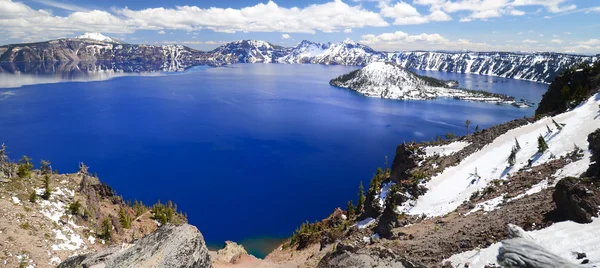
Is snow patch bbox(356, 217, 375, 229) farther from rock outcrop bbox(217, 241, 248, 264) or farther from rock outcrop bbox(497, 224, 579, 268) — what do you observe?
rock outcrop bbox(497, 224, 579, 268)

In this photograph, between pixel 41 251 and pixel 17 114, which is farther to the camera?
pixel 17 114

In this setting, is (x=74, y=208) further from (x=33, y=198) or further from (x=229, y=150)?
(x=229, y=150)

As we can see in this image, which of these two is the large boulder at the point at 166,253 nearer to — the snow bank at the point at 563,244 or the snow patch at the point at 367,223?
the snow bank at the point at 563,244

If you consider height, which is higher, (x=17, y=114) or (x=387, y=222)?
(x=387, y=222)

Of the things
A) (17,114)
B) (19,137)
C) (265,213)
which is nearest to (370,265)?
(265,213)

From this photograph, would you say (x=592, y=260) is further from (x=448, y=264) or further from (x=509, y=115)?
(x=509, y=115)

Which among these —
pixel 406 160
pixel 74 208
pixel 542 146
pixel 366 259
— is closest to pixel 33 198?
pixel 74 208

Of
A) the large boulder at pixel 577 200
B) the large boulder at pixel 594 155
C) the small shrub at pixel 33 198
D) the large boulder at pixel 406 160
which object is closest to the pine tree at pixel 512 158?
the large boulder at pixel 594 155
